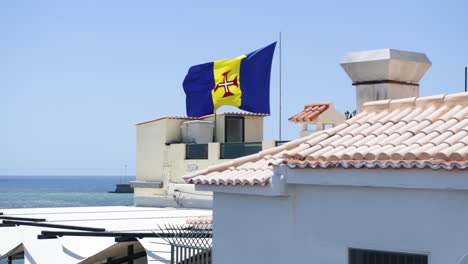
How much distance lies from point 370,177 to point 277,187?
142 cm

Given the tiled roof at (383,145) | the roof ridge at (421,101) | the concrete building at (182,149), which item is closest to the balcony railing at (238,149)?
the concrete building at (182,149)

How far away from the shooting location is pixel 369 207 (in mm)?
11469

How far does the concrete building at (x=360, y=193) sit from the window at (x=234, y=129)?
17.6 m

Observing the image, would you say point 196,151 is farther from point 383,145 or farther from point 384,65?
point 383,145

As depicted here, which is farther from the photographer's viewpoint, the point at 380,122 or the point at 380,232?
the point at 380,122

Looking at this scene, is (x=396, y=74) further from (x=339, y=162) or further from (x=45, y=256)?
(x=45, y=256)

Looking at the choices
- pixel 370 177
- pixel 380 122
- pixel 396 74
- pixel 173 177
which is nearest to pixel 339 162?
pixel 370 177

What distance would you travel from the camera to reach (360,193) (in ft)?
37.9

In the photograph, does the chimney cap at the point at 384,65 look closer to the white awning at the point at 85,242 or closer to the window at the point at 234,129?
the white awning at the point at 85,242

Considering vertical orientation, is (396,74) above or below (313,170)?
above

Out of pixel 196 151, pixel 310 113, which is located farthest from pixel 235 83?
pixel 310 113

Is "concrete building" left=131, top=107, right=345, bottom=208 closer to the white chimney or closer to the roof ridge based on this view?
the white chimney

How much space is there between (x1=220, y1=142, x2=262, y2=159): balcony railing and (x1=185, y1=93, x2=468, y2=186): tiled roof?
13.8 metres

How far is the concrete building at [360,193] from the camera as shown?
1077cm
